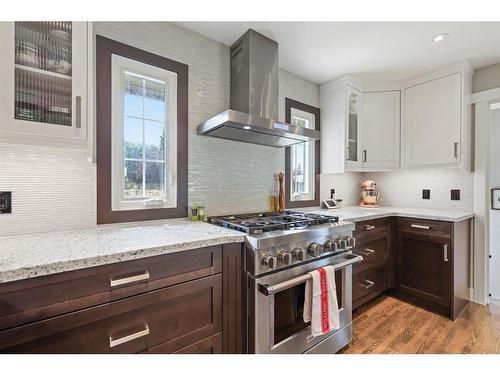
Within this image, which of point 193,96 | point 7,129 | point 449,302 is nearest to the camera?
point 7,129

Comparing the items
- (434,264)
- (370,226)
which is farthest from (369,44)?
(434,264)

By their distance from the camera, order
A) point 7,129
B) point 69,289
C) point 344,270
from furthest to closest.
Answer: point 344,270, point 7,129, point 69,289

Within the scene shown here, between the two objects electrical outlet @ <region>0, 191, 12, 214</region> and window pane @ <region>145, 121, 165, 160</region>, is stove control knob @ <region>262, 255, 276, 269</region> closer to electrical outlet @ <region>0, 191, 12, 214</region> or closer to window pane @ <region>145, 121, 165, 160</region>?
window pane @ <region>145, 121, 165, 160</region>

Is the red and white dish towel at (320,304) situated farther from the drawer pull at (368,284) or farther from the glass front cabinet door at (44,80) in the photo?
the glass front cabinet door at (44,80)

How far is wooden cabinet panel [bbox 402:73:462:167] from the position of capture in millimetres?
2242

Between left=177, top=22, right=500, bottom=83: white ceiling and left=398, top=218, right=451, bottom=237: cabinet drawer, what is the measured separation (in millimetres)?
1465

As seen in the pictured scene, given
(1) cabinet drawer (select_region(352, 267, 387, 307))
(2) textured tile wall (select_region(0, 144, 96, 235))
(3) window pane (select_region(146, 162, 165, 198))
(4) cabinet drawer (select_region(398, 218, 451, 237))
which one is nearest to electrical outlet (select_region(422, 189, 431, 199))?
(4) cabinet drawer (select_region(398, 218, 451, 237))

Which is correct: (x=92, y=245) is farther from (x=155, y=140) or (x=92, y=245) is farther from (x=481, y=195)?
(x=481, y=195)

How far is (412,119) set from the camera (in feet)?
8.32

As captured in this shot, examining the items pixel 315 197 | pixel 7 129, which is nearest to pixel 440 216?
pixel 315 197

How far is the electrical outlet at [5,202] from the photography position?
3.82 ft

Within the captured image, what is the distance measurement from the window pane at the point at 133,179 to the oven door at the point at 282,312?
0.94 metres
